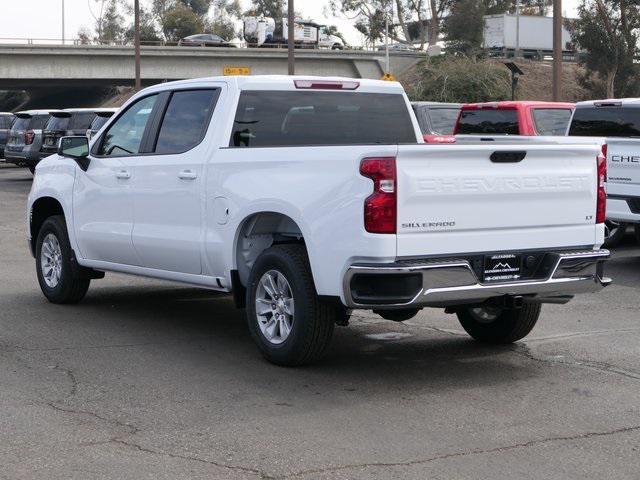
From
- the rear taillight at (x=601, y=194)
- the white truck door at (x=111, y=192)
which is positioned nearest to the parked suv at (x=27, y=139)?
the white truck door at (x=111, y=192)

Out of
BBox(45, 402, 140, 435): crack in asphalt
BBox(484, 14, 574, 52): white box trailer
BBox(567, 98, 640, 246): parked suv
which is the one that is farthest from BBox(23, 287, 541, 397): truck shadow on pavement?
BBox(484, 14, 574, 52): white box trailer

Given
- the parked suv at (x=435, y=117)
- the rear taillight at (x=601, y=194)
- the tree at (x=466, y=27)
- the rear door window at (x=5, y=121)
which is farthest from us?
the tree at (x=466, y=27)

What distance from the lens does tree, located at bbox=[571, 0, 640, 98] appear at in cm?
6150

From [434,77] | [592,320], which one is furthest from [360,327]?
[434,77]

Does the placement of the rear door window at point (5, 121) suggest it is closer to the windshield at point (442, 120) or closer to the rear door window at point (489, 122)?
the windshield at point (442, 120)

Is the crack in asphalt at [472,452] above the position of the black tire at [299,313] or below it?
below

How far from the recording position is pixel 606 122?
45.3 ft

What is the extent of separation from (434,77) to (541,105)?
4546cm

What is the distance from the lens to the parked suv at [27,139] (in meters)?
31.2

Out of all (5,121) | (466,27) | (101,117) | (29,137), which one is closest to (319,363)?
(101,117)

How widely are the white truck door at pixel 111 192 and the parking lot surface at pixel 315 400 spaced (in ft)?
2.10

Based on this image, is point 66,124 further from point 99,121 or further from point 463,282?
point 463,282

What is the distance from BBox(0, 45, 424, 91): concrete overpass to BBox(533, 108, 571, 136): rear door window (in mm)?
50845

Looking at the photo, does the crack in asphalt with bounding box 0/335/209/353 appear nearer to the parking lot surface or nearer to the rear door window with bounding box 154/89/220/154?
the parking lot surface
